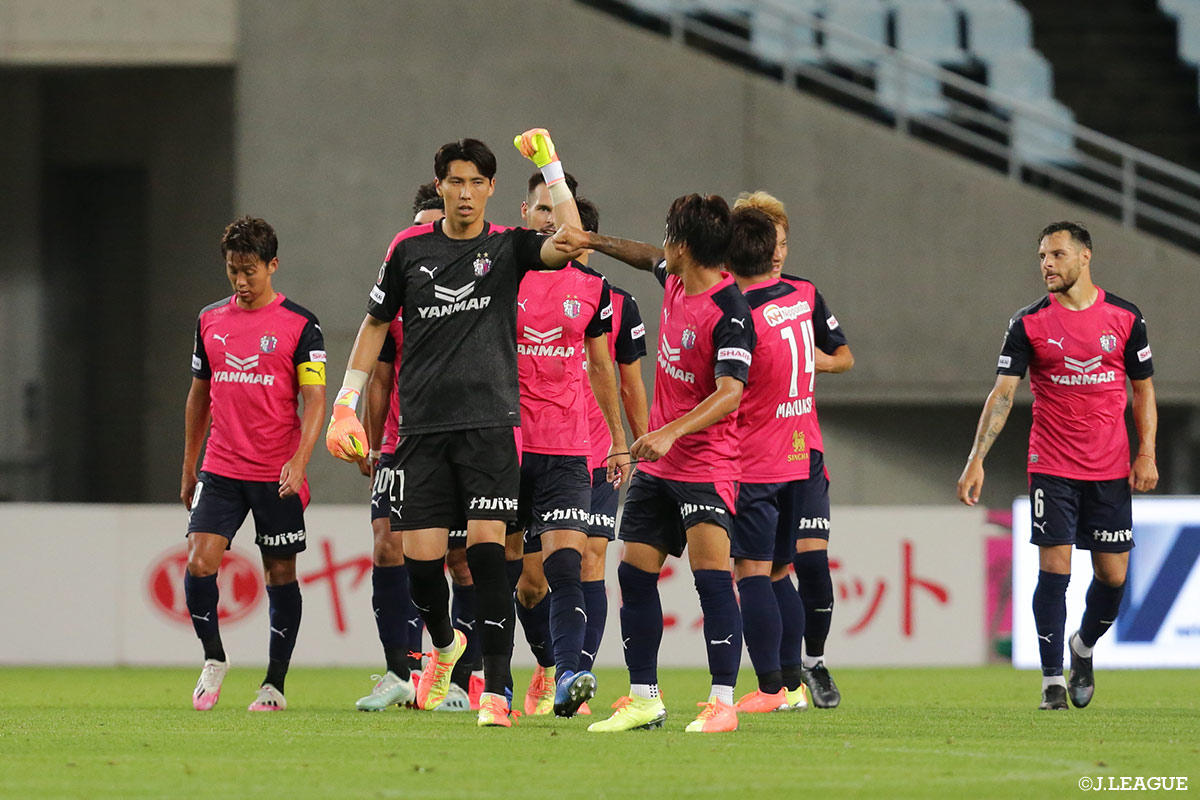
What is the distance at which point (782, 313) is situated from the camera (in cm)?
735

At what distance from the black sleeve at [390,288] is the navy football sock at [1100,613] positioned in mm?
3658

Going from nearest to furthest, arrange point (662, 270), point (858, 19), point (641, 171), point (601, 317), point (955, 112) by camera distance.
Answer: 1. point (662, 270)
2. point (601, 317)
3. point (641, 171)
4. point (955, 112)
5. point (858, 19)

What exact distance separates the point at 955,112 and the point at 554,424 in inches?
408

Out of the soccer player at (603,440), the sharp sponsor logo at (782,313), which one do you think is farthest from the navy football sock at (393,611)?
the sharp sponsor logo at (782,313)

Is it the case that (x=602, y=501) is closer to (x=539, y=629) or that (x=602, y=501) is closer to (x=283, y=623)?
(x=539, y=629)

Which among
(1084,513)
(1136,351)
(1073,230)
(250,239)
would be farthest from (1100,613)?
(250,239)

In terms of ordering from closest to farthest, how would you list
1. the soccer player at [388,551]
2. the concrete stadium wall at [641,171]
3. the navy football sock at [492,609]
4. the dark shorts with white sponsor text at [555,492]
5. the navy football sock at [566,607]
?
the navy football sock at [492,609] → the navy football sock at [566,607] → the dark shorts with white sponsor text at [555,492] → the soccer player at [388,551] → the concrete stadium wall at [641,171]

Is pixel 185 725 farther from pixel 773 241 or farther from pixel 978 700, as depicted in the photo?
pixel 978 700

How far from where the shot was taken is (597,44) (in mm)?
15148

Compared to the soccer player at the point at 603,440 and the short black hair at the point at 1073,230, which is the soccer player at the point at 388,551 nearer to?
the soccer player at the point at 603,440

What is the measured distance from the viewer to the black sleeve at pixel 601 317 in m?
7.30

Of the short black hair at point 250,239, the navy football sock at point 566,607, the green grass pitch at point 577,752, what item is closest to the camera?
the green grass pitch at point 577,752

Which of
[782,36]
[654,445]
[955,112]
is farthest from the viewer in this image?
[782,36]

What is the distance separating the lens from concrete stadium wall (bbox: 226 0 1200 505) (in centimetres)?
1493
